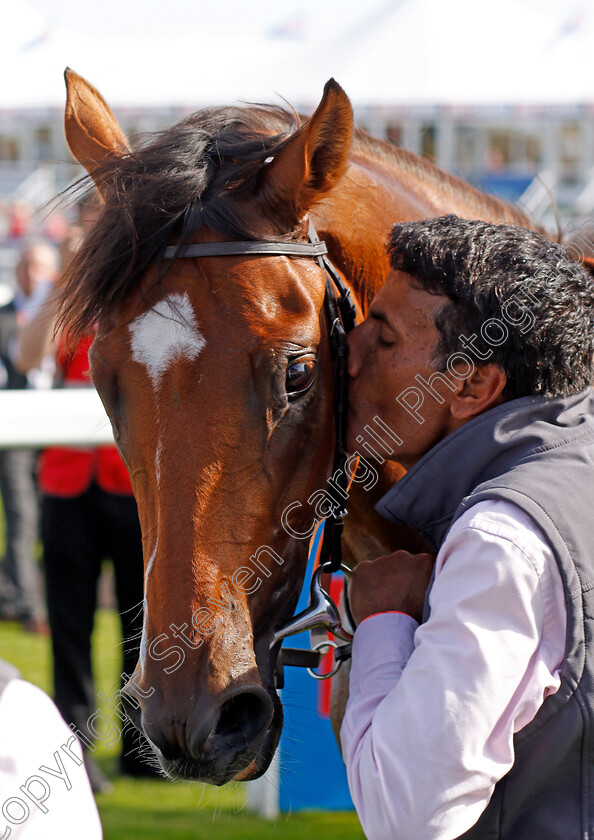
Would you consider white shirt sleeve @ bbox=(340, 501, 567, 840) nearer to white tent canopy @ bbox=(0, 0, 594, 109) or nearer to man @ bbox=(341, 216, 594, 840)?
man @ bbox=(341, 216, 594, 840)

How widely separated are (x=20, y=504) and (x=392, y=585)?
18.5 feet

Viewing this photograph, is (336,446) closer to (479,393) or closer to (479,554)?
(479,393)

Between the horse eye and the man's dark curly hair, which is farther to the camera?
the horse eye

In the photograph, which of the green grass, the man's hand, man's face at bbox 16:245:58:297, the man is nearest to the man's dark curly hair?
the man

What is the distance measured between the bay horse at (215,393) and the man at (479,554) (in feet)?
0.57

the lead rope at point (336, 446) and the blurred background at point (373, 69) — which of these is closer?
the lead rope at point (336, 446)

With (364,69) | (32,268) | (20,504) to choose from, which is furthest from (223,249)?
(364,69)

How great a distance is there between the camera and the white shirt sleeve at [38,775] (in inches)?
55.9

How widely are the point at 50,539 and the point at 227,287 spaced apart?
110 inches

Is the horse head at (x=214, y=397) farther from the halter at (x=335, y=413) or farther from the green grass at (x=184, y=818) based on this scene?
the green grass at (x=184, y=818)

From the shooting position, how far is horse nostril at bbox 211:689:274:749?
1492 mm

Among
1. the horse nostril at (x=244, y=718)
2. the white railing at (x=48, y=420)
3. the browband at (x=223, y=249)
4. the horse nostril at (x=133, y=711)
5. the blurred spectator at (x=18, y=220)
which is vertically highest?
the browband at (x=223, y=249)

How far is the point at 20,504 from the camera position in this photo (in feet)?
22.1

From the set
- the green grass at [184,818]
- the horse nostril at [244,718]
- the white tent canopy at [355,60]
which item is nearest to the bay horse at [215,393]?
the horse nostril at [244,718]
